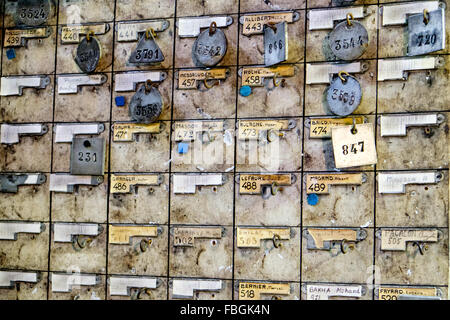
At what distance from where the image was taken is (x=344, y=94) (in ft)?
12.2

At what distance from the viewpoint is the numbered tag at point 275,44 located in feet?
12.3

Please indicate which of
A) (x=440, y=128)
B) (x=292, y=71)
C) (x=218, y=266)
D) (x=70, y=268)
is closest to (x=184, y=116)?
(x=292, y=71)

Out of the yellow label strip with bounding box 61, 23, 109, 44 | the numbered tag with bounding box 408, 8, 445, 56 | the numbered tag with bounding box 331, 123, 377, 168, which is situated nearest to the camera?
the numbered tag with bounding box 408, 8, 445, 56

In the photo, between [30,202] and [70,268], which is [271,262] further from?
[30,202]

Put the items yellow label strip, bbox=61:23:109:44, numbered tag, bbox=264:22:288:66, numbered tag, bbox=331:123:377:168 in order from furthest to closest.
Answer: yellow label strip, bbox=61:23:109:44 → numbered tag, bbox=264:22:288:66 → numbered tag, bbox=331:123:377:168

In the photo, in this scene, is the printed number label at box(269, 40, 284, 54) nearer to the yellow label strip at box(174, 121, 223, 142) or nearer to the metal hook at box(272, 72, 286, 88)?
the metal hook at box(272, 72, 286, 88)

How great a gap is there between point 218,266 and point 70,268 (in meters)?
1.07

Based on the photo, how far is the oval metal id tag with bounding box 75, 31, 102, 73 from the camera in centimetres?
412

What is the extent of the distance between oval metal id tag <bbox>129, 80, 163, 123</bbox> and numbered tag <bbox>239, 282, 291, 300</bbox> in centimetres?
129

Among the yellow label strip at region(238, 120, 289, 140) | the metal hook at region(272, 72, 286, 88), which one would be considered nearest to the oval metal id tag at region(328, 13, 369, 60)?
the metal hook at region(272, 72, 286, 88)

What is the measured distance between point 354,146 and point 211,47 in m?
1.16

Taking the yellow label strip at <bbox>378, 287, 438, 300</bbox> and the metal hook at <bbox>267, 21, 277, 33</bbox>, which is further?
the metal hook at <bbox>267, 21, 277, 33</bbox>

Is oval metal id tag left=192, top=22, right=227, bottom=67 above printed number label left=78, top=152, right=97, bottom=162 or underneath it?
above

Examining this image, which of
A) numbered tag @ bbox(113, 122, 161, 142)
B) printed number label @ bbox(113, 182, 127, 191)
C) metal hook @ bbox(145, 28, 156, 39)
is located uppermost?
metal hook @ bbox(145, 28, 156, 39)
